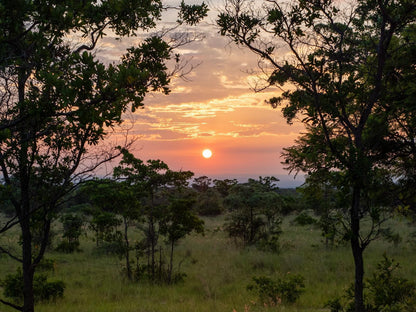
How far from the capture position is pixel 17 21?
3811 mm

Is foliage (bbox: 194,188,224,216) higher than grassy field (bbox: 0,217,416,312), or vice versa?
foliage (bbox: 194,188,224,216)

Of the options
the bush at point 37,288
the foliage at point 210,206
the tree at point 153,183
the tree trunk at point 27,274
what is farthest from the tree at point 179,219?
the foliage at point 210,206

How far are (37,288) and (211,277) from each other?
222 inches

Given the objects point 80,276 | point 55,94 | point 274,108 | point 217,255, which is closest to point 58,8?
point 55,94

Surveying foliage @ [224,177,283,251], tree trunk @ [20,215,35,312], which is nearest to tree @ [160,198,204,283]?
foliage @ [224,177,283,251]

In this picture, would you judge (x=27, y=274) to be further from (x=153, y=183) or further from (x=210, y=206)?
(x=210, y=206)

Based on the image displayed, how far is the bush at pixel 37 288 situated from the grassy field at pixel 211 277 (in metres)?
0.35

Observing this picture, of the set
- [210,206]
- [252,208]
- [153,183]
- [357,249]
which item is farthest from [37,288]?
[210,206]

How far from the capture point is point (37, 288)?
10.2m

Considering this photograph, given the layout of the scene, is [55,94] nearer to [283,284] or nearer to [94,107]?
[94,107]

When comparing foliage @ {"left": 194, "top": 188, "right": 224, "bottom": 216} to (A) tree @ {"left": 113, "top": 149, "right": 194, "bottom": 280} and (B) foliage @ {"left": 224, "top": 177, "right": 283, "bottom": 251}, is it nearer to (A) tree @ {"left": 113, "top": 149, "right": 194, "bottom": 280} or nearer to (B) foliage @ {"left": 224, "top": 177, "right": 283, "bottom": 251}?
(B) foliage @ {"left": 224, "top": 177, "right": 283, "bottom": 251}

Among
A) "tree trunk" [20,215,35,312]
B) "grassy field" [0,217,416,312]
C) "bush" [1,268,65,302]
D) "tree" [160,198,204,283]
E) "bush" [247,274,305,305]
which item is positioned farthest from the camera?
"tree" [160,198,204,283]

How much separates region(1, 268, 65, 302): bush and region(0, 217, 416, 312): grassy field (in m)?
0.35

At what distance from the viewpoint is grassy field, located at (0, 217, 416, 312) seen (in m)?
9.36
